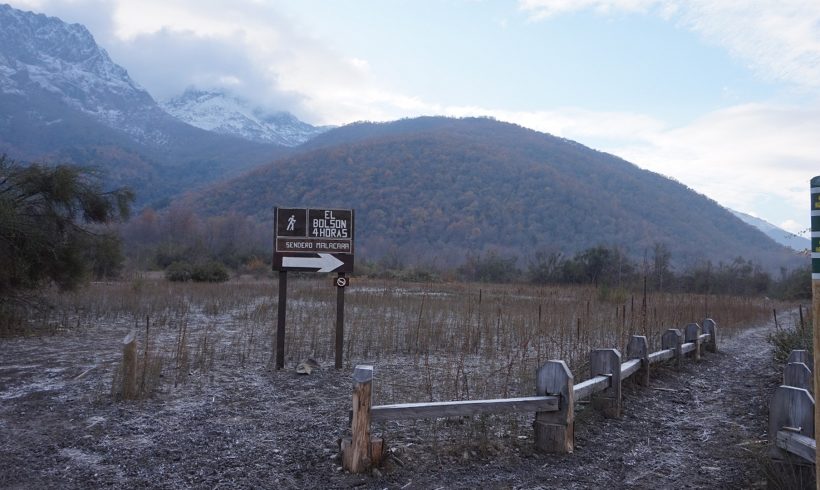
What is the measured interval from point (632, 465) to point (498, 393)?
89.9 inches

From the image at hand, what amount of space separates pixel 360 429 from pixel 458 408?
892mm

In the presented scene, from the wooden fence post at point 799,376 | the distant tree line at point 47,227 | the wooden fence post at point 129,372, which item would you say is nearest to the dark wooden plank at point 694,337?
the wooden fence post at point 799,376

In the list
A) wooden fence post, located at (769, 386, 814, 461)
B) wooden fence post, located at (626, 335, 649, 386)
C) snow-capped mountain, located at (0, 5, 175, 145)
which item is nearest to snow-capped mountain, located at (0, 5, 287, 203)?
snow-capped mountain, located at (0, 5, 175, 145)

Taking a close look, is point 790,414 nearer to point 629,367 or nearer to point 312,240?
point 629,367

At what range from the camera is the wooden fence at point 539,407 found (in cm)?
488

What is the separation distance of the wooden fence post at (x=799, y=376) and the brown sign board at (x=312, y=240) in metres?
5.89

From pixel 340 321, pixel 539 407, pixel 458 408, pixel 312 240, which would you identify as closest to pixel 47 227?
pixel 312 240

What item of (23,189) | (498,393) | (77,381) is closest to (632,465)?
(498,393)

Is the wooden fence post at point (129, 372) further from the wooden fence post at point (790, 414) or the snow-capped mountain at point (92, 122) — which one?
the snow-capped mountain at point (92, 122)

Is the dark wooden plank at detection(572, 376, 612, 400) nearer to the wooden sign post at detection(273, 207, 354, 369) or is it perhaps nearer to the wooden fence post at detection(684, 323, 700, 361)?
the wooden sign post at detection(273, 207, 354, 369)

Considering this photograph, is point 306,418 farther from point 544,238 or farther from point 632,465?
point 544,238

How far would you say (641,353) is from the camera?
807cm

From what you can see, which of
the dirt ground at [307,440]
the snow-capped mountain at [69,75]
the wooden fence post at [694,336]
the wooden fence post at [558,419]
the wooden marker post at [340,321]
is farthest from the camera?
the snow-capped mountain at [69,75]

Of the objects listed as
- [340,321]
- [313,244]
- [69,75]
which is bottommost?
[340,321]
